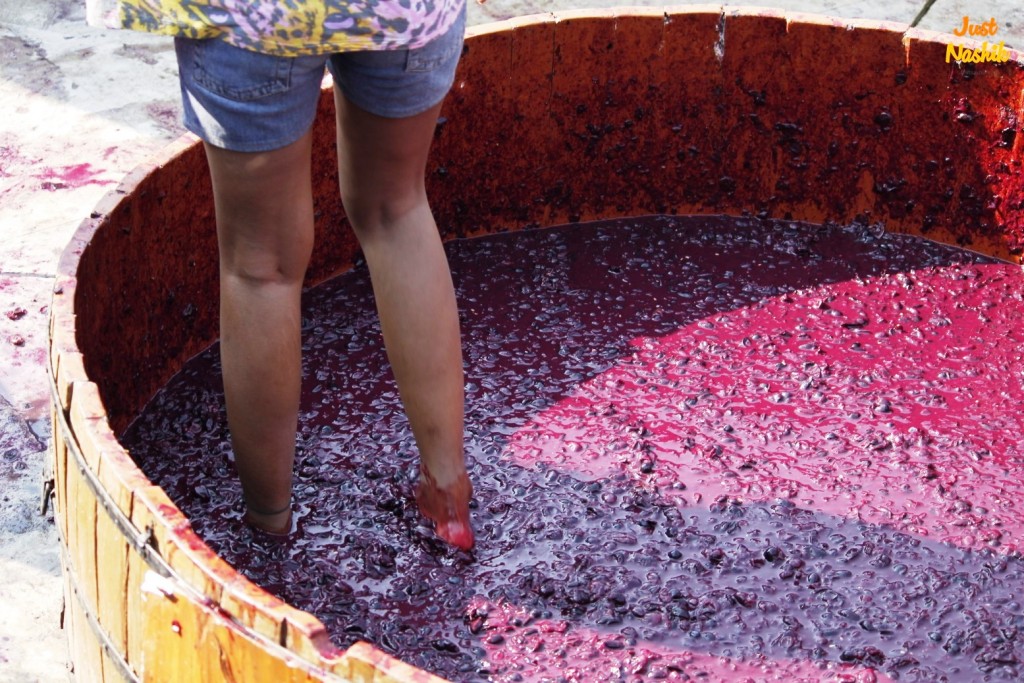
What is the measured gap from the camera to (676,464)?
2189 mm

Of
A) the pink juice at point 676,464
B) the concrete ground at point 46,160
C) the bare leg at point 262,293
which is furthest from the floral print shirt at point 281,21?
the concrete ground at point 46,160

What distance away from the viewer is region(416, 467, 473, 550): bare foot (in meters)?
1.93

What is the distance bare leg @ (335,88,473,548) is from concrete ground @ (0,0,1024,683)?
0.67 meters

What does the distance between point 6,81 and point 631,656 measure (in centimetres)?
265

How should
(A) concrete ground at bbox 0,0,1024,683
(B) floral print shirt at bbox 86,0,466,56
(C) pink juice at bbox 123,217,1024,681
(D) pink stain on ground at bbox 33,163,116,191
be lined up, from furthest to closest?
(D) pink stain on ground at bbox 33,163,116,191 < (A) concrete ground at bbox 0,0,1024,683 < (C) pink juice at bbox 123,217,1024,681 < (B) floral print shirt at bbox 86,0,466,56

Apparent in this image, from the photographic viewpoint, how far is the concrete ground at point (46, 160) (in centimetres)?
203

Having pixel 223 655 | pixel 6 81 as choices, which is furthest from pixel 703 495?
pixel 6 81

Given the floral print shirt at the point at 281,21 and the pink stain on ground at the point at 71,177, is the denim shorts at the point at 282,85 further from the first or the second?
the pink stain on ground at the point at 71,177

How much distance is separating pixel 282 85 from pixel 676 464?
103 cm

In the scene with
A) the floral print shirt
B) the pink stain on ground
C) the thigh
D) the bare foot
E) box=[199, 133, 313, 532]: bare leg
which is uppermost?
the floral print shirt

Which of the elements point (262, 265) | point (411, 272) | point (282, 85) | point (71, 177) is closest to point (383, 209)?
point (411, 272)

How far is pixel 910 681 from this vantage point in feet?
5.87

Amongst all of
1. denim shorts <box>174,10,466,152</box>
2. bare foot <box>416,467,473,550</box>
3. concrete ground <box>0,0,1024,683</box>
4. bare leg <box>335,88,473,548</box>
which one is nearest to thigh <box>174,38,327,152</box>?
denim shorts <box>174,10,466,152</box>

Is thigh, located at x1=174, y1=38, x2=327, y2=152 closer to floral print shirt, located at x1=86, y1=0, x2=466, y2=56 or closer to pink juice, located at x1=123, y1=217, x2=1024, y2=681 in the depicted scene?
floral print shirt, located at x1=86, y1=0, x2=466, y2=56
